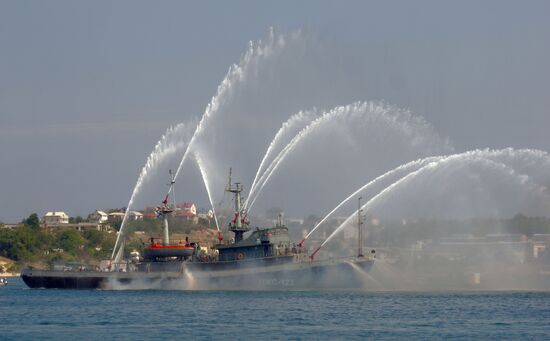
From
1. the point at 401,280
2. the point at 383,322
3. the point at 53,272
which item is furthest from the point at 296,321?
the point at 53,272

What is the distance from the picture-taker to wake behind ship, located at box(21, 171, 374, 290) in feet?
262

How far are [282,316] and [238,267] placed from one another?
74.4ft

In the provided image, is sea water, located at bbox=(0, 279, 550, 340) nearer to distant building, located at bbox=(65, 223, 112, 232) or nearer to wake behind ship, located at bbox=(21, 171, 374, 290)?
wake behind ship, located at bbox=(21, 171, 374, 290)

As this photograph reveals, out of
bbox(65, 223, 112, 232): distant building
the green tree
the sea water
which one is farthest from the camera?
bbox(65, 223, 112, 232): distant building

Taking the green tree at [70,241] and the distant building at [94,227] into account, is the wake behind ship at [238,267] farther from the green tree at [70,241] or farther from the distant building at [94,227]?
the distant building at [94,227]

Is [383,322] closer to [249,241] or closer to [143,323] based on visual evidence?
[143,323]

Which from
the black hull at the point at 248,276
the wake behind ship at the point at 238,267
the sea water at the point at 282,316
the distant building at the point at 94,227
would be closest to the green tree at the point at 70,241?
the distant building at the point at 94,227

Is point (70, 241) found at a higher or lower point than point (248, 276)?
higher

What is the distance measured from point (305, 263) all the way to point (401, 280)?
887cm

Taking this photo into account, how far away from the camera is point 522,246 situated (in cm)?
9906

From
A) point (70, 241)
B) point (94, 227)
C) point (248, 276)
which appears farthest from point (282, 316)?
point (94, 227)

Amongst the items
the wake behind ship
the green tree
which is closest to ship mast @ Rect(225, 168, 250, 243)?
the wake behind ship

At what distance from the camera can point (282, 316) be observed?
59906 millimetres

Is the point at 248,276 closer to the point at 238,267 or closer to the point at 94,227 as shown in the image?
the point at 238,267
